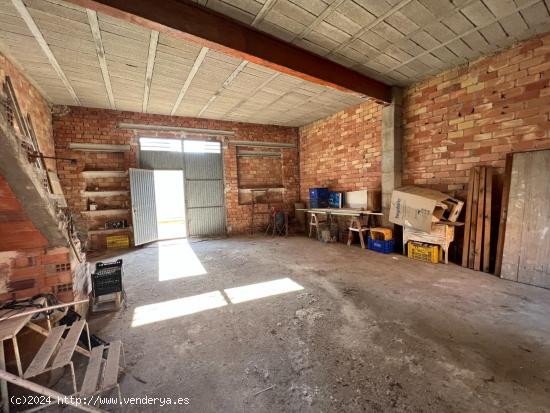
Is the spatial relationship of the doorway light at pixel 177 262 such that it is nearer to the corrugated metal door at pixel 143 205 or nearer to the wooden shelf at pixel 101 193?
the corrugated metal door at pixel 143 205

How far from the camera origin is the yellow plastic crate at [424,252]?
3887mm

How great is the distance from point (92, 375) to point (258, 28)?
3.59 meters

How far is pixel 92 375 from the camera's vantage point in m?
1.44

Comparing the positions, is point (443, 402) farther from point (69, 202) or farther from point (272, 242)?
point (69, 202)

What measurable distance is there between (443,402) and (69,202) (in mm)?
7051

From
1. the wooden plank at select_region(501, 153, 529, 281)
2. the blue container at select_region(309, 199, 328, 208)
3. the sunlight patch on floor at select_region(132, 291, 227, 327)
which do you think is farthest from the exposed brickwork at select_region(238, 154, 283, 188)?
the wooden plank at select_region(501, 153, 529, 281)

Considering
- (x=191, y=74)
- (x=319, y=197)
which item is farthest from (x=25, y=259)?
(x=319, y=197)

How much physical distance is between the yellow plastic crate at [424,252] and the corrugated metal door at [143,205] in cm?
582

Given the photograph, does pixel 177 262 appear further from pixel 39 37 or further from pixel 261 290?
pixel 39 37

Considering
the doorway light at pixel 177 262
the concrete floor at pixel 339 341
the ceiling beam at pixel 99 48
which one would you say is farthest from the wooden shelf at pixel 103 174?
the concrete floor at pixel 339 341

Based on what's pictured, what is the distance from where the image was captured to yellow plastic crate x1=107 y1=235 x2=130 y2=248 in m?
5.62

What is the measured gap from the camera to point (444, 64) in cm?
374

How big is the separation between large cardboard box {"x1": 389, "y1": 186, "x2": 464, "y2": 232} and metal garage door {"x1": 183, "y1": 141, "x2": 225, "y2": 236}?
461 cm

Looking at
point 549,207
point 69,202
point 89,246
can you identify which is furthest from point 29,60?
point 549,207
